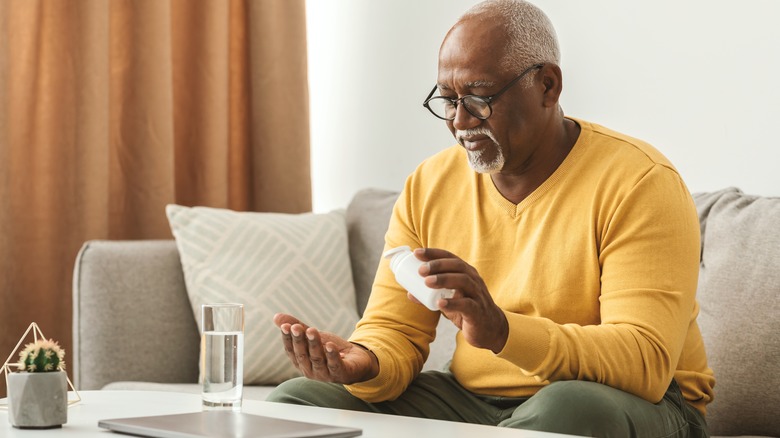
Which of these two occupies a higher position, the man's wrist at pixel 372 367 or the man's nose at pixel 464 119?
the man's nose at pixel 464 119

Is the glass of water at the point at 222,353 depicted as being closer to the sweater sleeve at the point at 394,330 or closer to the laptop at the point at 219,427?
the laptop at the point at 219,427

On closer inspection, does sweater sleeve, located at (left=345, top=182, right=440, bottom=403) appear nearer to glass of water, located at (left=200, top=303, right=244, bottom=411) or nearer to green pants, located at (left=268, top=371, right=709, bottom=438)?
green pants, located at (left=268, top=371, right=709, bottom=438)

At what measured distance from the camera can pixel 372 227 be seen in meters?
2.54

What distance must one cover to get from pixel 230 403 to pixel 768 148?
4.36 ft

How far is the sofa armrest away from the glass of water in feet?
3.45

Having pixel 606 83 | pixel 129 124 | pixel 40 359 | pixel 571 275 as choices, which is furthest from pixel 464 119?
pixel 129 124

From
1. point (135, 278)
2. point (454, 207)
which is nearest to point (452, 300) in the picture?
point (454, 207)

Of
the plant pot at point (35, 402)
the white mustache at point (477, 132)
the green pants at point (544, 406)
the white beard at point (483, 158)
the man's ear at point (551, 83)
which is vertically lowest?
the green pants at point (544, 406)

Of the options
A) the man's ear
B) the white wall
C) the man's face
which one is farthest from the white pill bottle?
the white wall

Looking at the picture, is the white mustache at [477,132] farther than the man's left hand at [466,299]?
Yes

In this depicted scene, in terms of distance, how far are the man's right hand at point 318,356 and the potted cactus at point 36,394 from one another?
12.1 inches

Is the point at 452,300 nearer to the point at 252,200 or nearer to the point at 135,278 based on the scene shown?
the point at 135,278

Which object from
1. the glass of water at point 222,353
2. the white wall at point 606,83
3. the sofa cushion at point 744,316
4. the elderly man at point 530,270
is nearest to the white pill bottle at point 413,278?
the elderly man at point 530,270

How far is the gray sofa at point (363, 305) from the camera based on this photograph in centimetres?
174
